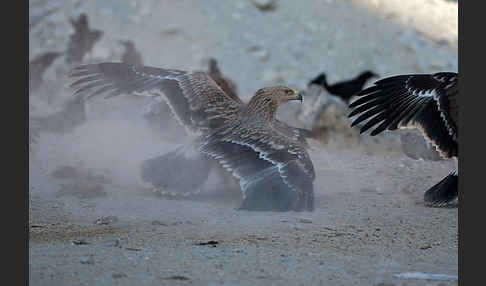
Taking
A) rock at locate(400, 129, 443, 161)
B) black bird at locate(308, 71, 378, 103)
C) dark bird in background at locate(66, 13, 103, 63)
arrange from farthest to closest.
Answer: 1. dark bird in background at locate(66, 13, 103, 63)
2. black bird at locate(308, 71, 378, 103)
3. rock at locate(400, 129, 443, 161)

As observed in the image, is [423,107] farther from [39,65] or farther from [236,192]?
[39,65]

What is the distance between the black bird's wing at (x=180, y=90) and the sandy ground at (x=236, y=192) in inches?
26.0

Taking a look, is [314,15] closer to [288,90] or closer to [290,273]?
[288,90]

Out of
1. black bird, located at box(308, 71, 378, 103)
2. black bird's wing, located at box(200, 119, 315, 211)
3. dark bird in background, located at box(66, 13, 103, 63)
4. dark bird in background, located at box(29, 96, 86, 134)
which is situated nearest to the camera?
black bird's wing, located at box(200, 119, 315, 211)

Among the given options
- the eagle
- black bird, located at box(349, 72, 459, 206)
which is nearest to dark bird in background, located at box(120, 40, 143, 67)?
the eagle

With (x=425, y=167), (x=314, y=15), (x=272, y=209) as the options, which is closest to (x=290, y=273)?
(x=272, y=209)

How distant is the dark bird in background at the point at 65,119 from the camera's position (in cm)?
871

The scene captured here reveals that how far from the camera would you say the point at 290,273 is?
12.0 ft

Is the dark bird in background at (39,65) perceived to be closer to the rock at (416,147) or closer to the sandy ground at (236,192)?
the sandy ground at (236,192)

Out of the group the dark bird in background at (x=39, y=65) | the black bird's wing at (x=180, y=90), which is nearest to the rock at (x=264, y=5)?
the dark bird in background at (x=39, y=65)

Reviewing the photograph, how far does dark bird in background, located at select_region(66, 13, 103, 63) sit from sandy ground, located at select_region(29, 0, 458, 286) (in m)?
0.31

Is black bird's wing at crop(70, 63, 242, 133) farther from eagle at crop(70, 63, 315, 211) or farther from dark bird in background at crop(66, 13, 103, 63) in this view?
dark bird in background at crop(66, 13, 103, 63)

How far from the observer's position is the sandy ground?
12.5ft

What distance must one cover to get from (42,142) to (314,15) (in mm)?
6273
